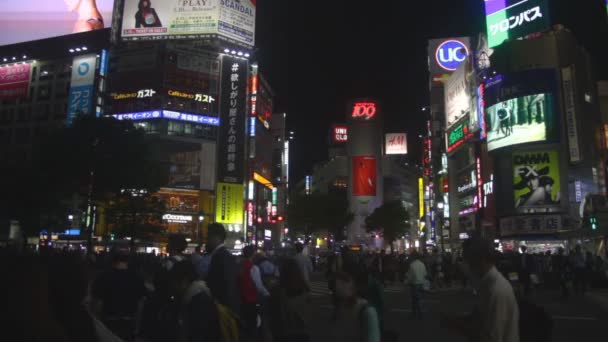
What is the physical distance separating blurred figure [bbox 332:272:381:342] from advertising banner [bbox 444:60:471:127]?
176ft

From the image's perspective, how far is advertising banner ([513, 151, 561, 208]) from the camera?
42.9 m

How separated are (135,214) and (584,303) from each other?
3270 centimetres

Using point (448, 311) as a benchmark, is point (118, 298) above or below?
above

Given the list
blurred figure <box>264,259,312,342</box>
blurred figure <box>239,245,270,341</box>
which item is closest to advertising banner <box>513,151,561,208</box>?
blurred figure <box>239,245,270,341</box>

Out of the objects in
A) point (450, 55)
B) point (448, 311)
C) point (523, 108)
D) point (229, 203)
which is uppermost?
point (450, 55)

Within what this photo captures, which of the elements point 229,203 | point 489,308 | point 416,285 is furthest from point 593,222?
point 229,203

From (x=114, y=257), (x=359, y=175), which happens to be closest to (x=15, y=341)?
(x=114, y=257)

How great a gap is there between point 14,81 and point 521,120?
5936cm

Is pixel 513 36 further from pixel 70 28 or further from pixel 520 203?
pixel 70 28

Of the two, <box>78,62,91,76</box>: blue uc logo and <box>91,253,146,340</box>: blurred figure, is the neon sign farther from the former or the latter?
<box>91,253,146,340</box>: blurred figure

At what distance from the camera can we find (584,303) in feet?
56.5

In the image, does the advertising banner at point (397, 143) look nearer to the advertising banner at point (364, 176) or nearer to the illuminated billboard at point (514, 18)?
the advertising banner at point (364, 176)

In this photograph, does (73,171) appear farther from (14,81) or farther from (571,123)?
(14,81)

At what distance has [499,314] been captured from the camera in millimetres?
3500
